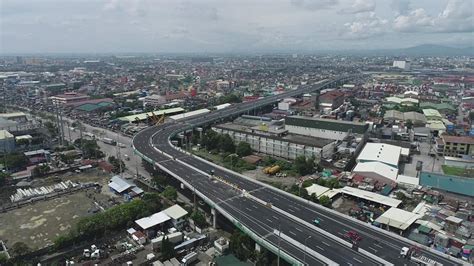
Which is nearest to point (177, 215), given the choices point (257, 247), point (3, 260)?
point (257, 247)

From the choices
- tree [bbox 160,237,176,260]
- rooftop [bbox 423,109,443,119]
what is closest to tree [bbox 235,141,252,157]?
tree [bbox 160,237,176,260]

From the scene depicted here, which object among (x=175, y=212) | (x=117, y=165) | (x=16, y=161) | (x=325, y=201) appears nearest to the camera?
(x=175, y=212)

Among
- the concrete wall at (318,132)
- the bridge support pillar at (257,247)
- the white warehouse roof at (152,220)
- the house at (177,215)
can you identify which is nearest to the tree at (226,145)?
the concrete wall at (318,132)

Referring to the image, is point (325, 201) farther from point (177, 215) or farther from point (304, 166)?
point (177, 215)

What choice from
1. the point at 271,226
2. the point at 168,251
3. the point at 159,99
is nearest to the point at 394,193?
the point at 271,226

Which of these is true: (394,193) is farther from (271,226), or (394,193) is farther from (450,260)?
(271,226)

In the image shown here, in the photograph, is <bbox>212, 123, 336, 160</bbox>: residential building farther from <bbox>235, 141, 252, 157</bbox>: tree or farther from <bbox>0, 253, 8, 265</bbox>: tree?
<bbox>0, 253, 8, 265</bbox>: tree

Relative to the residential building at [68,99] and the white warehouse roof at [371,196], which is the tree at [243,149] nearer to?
the white warehouse roof at [371,196]
